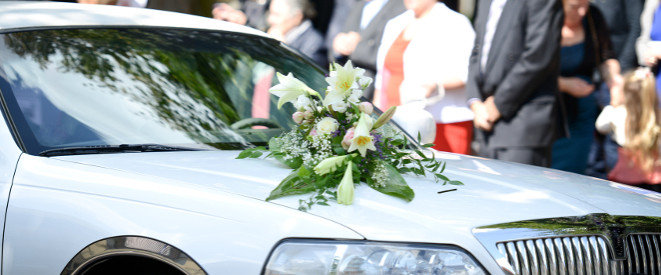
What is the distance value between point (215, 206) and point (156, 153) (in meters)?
0.66

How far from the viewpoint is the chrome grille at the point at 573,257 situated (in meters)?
2.67

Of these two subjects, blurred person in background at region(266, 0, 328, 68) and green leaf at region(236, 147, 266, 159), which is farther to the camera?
blurred person in background at region(266, 0, 328, 68)

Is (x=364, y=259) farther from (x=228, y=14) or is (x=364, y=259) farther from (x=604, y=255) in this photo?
(x=228, y=14)

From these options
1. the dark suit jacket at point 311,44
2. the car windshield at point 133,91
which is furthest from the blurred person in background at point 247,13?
the car windshield at point 133,91

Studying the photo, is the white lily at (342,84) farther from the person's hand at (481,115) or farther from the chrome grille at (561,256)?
the person's hand at (481,115)

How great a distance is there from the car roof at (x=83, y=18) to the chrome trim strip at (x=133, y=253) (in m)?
1.38

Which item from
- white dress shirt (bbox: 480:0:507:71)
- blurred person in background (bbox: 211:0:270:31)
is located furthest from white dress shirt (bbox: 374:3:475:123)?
blurred person in background (bbox: 211:0:270:31)

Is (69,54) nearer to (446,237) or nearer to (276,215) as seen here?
(276,215)

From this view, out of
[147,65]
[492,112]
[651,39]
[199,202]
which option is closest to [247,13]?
[492,112]

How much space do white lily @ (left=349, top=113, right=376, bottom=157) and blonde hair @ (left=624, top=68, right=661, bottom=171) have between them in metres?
4.55

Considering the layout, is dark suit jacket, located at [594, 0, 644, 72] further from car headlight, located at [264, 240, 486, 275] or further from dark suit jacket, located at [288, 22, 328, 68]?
car headlight, located at [264, 240, 486, 275]

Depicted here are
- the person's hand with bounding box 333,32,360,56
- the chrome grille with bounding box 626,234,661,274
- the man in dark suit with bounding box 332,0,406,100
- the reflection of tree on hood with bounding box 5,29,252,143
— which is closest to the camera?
the chrome grille with bounding box 626,234,661,274

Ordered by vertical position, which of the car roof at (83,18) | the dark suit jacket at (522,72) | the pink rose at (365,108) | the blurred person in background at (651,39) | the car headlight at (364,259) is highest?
the blurred person in background at (651,39)

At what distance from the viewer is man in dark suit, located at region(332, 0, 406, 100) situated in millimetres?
7961
